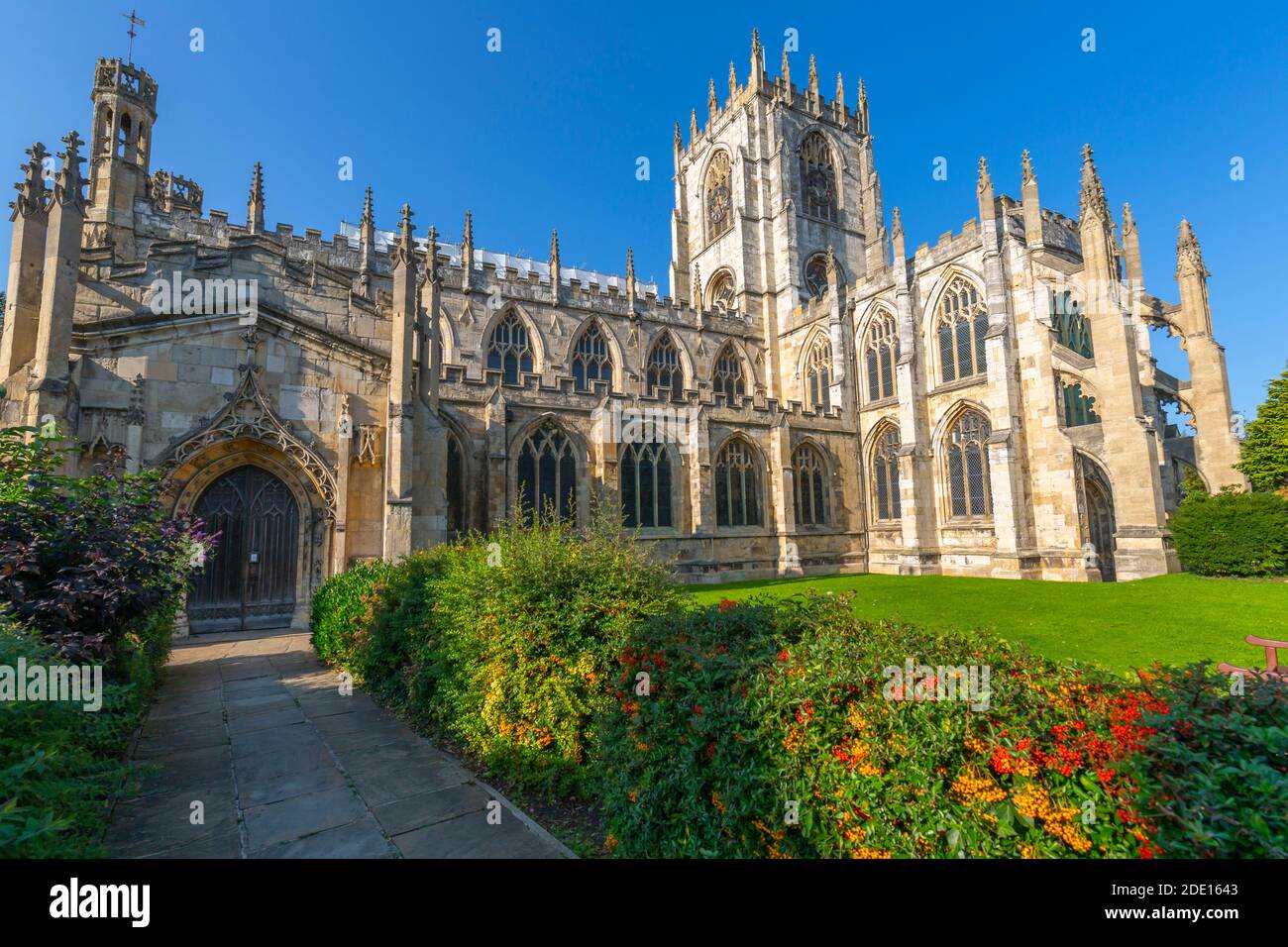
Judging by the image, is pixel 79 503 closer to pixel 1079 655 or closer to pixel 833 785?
pixel 833 785

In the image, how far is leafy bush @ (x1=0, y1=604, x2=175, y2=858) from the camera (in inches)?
102

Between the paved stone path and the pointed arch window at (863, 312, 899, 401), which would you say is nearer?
the paved stone path

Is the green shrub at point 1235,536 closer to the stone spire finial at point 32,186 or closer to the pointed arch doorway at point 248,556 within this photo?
the pointed arch doorway at point 248,556

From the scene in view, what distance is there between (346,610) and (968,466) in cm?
2433

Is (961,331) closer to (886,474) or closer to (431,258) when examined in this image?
(886,474)

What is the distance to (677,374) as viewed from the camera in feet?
105

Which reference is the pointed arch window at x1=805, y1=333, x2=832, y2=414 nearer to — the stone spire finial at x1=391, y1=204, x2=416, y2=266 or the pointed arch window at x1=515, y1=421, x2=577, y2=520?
the pointed arch window at x1=515, y1=421, x2=577, y2=520

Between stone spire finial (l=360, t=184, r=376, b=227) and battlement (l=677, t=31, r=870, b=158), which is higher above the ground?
battlement (l=677, t=31, r=870, b=158)

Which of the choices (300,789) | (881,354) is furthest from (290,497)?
(881,354)

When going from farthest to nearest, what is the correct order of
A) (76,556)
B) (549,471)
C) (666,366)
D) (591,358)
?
(666,366)
(591,358)
(549,471)
(76,556)

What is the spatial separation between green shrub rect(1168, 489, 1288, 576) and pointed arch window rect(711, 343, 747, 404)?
19794 millimetres

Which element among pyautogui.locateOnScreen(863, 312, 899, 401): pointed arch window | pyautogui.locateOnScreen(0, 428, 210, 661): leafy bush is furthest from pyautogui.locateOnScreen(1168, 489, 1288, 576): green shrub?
pyautogui.locateOnScreen(0, 428, 210, 661): leafy bush

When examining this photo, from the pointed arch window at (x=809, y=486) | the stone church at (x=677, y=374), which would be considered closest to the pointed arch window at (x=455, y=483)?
the stone church at (x=677, y=374)

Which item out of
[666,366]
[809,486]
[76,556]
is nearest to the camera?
[76,556]
